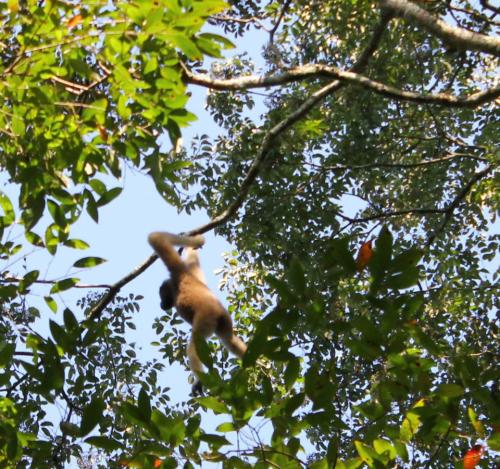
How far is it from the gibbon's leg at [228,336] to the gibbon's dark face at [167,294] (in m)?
0.73

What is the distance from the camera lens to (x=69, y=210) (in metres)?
4.36

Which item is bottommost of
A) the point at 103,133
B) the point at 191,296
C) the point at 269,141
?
the point at 103,133

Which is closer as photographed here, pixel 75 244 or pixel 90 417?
pixel 90 417

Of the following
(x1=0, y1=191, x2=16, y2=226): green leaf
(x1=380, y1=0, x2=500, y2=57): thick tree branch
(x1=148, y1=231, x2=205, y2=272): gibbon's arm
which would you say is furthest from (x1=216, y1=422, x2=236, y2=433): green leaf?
(x1=148, y1=231, x2=205, y2=272): gibbon's arm

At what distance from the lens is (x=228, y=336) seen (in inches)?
318

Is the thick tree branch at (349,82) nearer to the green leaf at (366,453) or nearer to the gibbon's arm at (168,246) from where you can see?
the gibbon's arm at (168,246)

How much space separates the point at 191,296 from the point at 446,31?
156 inches

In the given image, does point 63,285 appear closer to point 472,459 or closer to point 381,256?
point 381,256

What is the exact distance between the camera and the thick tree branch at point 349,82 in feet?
18.7

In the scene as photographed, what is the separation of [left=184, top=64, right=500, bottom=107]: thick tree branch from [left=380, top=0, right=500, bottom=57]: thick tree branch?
0.50 meters

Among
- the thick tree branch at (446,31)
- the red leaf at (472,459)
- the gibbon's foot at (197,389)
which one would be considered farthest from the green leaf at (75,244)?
the gibbon's foot at (197,389)

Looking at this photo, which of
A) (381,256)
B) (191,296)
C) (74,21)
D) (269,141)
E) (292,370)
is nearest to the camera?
(381,256)

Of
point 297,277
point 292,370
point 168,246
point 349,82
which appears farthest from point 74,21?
point 168,246

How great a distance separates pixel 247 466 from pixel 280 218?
218 inches
